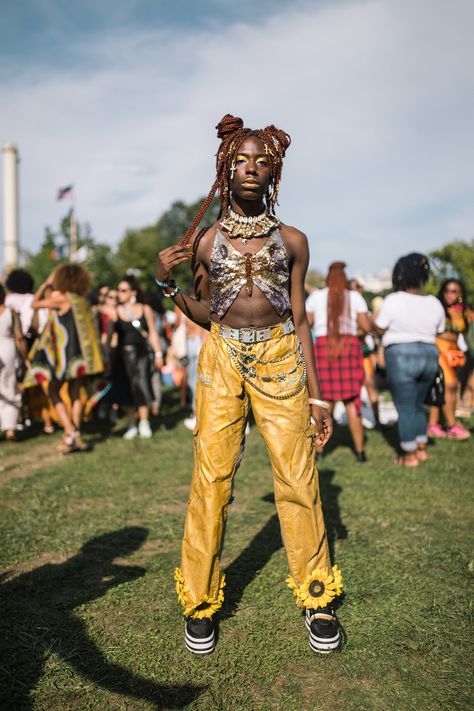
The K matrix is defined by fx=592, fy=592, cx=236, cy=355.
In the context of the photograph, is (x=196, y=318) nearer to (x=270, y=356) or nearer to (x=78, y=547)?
(x=270, y=356)

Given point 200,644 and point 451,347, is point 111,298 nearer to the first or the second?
point 451,347

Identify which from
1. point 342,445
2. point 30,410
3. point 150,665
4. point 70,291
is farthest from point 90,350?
point 150,665

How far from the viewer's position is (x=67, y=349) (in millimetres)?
7438

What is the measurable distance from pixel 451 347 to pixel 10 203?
165ft

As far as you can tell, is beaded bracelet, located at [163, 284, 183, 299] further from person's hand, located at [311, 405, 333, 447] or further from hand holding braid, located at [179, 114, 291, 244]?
person's hand, located at [311, 405, 333, 447]

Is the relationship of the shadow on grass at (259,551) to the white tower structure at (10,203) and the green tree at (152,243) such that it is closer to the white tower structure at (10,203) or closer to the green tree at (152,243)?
the green tree at (152,243)

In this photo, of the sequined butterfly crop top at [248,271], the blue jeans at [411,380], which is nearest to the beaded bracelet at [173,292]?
the sequined butterfly crop top at [248,271]

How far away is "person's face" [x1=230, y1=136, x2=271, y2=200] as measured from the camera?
9.77ft

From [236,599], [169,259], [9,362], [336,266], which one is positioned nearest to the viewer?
[169,259]

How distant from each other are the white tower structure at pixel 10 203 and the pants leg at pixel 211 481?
2031 inches

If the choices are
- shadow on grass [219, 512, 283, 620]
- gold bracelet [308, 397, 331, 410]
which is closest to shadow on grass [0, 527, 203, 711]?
shadow on grass [219, 512, 283, 620]

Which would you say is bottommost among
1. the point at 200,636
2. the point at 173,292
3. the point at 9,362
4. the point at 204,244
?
the point at 200,636

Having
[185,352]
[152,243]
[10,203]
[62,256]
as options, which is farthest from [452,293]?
[152,243]

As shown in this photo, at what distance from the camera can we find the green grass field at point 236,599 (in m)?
2.66
